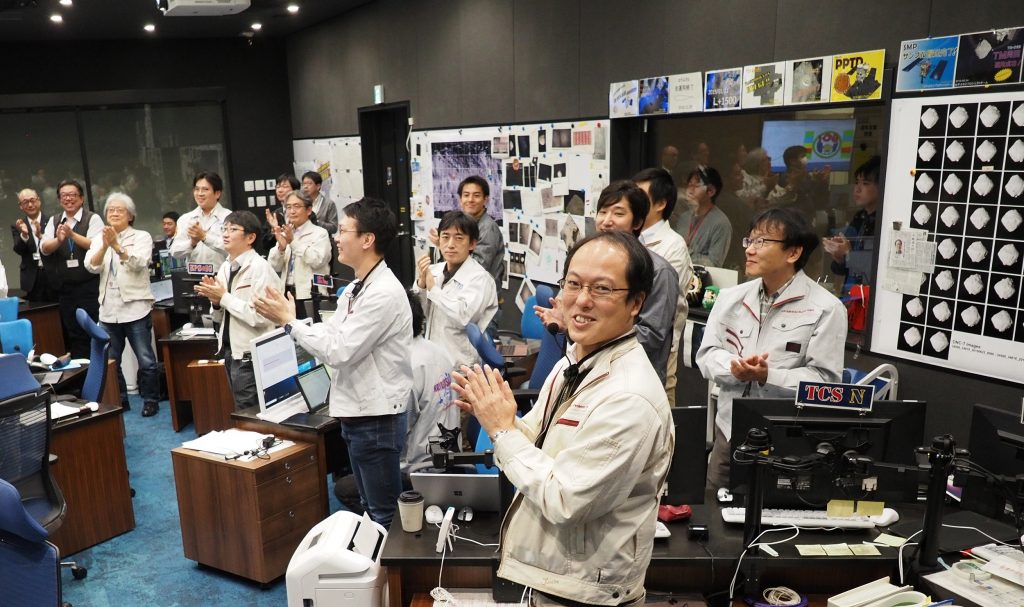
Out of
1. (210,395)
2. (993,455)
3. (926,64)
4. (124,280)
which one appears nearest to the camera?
(993,455)

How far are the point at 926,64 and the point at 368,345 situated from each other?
273 cm

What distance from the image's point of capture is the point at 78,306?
6.29 metres

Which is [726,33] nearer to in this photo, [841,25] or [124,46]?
[841,25]

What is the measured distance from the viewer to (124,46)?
988 centimetres

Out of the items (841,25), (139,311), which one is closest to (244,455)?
(139,311)

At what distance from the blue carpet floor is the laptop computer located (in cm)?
128

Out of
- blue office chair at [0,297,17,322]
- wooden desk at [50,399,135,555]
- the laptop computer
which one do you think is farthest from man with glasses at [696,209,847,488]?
blue office chair at [0,297,17,322]

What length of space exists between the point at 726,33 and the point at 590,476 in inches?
141

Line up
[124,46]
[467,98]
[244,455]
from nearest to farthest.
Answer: [244,455]
[467,98]
[124,46]

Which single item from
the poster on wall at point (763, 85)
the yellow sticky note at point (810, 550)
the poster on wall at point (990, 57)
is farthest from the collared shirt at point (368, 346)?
the poster on wall at point (990, 57)

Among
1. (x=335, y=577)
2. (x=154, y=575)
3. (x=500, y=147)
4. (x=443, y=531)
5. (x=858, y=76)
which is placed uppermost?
(x=858, y=76)

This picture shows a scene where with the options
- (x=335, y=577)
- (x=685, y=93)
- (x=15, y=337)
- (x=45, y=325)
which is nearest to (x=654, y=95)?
(x=685, y=93)

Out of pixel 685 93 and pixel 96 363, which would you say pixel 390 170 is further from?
pixel 96 363

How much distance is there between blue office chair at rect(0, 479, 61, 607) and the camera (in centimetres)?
235
